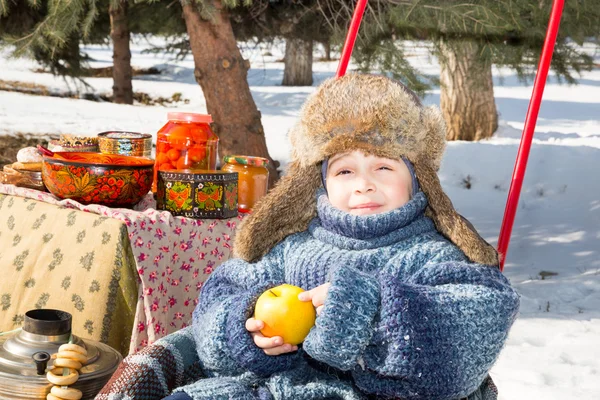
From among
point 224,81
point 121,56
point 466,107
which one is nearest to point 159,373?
point 224,81

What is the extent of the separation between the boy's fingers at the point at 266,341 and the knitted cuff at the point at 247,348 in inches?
0.7

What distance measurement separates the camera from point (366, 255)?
6.47 ft

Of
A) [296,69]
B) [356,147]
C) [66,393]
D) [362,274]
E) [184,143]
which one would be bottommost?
[66,393]

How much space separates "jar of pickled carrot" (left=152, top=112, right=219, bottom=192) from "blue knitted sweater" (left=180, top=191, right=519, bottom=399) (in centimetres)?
65

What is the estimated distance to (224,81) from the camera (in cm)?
480

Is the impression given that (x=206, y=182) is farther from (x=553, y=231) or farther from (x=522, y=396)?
(x=553, y=231)

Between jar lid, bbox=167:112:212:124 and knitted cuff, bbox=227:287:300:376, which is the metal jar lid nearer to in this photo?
knitted cuff, bbox=227:287:300:376

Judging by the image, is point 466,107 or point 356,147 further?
point 466,107

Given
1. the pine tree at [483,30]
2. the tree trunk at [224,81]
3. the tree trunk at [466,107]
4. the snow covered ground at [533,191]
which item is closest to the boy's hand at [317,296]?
the snow covered ground at [533,191]

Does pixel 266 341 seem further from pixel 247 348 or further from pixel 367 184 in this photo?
pixel 367 184

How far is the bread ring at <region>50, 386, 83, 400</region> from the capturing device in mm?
1950

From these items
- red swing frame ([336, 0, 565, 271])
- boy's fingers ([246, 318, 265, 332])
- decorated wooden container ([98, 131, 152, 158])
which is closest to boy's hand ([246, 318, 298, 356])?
boy's fingers ([246, 318, 265, 332])

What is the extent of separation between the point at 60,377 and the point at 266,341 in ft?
1.78

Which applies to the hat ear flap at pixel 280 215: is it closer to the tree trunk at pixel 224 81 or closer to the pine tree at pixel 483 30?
the pine tree at pixel 483 30
